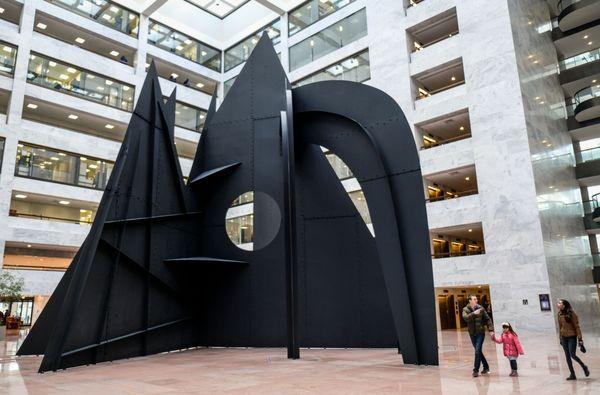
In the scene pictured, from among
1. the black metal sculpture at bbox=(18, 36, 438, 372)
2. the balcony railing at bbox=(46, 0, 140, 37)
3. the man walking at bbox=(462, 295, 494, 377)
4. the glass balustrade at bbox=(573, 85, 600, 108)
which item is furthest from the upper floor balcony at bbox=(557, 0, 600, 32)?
the balcony railing at bbox=(46, 0, 140, 37)

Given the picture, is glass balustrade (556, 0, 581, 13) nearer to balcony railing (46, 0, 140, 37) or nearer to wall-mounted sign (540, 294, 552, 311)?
wall-mounted sign (540, 294, 552, 311)

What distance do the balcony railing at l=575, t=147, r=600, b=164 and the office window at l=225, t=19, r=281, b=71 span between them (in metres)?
25.8

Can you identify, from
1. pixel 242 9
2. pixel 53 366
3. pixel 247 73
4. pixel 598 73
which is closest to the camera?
pixel 53 366

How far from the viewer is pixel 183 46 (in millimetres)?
42656

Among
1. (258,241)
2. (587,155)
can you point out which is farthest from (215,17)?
(258,241)

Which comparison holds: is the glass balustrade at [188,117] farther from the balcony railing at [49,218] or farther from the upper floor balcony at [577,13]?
the upper floor balcony at [577,13]

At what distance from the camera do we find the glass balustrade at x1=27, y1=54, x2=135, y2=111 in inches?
1299

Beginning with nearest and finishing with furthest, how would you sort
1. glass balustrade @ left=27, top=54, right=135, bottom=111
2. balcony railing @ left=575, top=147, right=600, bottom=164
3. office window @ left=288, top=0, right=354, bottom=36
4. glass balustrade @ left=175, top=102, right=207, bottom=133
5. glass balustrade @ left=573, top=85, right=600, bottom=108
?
glass balustrade @ left=573, top=85, right=600, bottom=108
glass balustrade @ left=27, top=54, right=135, bottom=111
balcony railing @ left=575, top=147, right=600, bottom=164
office window @ left=288, top=0, right=354, bottom=36
glass balustrade @ left=175, top=102, right=207, bottom=133

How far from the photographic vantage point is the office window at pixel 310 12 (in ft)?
120

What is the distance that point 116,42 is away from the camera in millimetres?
37406

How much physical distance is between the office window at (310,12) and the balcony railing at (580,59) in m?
17.2

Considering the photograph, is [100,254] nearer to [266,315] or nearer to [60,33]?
[266,315]

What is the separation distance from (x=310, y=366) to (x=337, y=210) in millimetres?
5763

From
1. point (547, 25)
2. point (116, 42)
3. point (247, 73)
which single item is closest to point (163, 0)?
point (116, 42)
